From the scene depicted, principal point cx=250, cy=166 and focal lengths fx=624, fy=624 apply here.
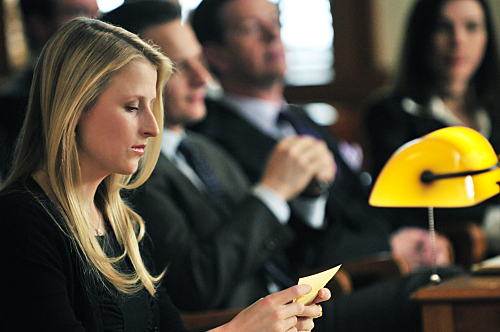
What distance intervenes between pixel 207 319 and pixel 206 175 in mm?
521

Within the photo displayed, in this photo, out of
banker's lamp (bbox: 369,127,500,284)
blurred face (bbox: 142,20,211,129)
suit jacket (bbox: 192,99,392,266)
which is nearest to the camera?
banker's lamp (bbox: 369,127,500,284)

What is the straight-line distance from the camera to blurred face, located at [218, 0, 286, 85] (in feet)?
7.68

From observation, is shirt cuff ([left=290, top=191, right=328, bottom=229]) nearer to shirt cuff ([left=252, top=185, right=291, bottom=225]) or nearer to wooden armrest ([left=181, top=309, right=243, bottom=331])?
shirt cuff ([left=252, top=185, right=291, bottom=225])

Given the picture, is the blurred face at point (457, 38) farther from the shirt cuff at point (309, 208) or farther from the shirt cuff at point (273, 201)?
the shirt cuff at point (273, 201)

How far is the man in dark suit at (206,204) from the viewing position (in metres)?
1.53

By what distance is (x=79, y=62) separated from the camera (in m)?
0.97

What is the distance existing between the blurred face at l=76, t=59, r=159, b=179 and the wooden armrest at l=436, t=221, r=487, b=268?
61.5 inches

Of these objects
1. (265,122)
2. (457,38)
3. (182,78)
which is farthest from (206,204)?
→ (457,38)

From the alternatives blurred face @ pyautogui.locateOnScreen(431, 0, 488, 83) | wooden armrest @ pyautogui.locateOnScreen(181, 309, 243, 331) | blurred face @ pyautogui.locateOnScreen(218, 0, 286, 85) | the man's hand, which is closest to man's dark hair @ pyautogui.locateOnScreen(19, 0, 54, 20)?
blurred face @ pyautogui.locateOnScreen(218, 0, 286, 85)

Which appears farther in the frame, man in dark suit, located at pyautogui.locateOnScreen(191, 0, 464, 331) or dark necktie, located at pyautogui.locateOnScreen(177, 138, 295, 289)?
man in dark suit, located at pyautogui.locateOnScreen(191, 0, 464, 331)

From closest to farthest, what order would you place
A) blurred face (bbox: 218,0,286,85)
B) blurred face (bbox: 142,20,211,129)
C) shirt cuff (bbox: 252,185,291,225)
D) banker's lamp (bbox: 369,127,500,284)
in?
1. banker's lamp (bbox: 369,127,500,284)
2. shirt cuff (bbox: 252,185,291,225)
3. blurred face (bbox: 142,20,211,129)
4. blurred face (bbox: 218,0,286,85)

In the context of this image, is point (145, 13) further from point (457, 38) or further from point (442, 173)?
point (457, 38)

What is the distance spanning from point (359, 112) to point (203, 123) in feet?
5.38

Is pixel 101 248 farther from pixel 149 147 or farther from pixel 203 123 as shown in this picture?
pixel 203 123
